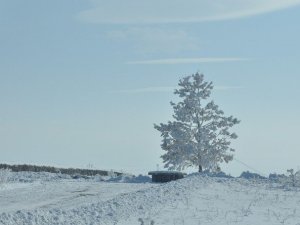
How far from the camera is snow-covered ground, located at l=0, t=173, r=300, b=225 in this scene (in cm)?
2036

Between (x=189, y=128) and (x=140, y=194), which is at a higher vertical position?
(x=189, y=128)

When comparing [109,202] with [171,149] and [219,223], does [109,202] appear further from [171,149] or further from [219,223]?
[171,149]

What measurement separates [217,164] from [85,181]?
11557 millimetres

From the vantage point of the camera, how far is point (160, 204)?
2352 cm

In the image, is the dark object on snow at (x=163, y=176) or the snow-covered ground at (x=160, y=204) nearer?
the snow-covered ground at (x=160, y=204)

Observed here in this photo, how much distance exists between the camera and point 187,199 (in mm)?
24484

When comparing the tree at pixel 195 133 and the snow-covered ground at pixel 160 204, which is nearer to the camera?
the snow-covered ground at pixel 160 204

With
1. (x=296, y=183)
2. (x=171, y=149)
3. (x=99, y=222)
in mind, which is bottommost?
(x=99, y=222)

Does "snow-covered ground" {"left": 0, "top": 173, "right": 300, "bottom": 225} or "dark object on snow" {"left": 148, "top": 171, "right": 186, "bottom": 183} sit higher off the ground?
"dark object on snow" {"left": 148, "top": 171, "right": 186, "bottom": 183}

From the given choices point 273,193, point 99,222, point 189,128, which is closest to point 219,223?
point 99,222

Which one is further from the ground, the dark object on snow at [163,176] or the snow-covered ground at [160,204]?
the dark object on snow at [163,176]

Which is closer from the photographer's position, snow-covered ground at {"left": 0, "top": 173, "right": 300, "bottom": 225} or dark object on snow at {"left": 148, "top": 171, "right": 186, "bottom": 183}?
snow-covered ground at {"left": 0, "top": 173, "right": 300, "bottom": 225}

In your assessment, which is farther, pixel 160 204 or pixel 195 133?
pixel 195 133

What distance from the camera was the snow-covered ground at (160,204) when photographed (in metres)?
20.4
